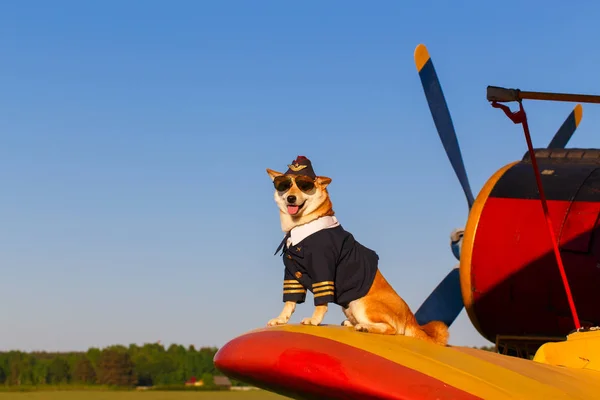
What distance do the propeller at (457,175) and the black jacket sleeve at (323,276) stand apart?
267 inches

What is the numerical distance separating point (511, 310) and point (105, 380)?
76.8 feet

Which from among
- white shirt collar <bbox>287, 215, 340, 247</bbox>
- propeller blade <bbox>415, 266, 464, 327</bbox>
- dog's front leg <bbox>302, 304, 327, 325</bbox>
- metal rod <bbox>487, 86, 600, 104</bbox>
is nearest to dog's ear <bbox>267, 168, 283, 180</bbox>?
white shirt collar <bbox>287, 215, 340, 247</bbox>

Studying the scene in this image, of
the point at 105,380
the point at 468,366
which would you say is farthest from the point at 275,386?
the point at 105,380

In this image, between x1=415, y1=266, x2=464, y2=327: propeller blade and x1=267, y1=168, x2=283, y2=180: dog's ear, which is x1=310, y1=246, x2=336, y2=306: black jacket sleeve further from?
x1=415, y1=266, x2=464, y2=327: propeller blade

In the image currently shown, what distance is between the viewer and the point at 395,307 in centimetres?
582

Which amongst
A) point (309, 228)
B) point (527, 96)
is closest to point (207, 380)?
point (527, 96)

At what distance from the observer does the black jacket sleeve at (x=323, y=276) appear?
223 inches

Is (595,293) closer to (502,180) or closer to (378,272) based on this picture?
(502,180)

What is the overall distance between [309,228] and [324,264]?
239 mm

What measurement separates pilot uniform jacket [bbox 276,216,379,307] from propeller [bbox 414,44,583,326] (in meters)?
6.66

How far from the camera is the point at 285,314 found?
19.0ft

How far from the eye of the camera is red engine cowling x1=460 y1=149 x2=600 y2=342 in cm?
999

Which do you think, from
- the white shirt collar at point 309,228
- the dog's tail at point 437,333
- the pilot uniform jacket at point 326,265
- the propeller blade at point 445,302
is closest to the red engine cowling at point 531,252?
the propeller blade at point 445,302

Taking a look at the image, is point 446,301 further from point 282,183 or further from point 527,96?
point 282,183
